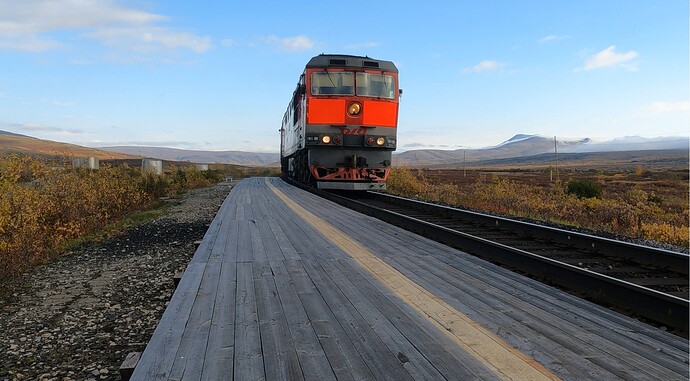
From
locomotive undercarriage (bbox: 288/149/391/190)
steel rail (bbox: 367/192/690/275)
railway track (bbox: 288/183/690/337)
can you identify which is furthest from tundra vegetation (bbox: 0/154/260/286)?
steel rail (bbox: 367/192/690/275)

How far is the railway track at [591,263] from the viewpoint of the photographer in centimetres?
354

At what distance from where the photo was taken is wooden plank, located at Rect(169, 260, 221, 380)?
2.54 m

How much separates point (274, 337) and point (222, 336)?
0.36 m

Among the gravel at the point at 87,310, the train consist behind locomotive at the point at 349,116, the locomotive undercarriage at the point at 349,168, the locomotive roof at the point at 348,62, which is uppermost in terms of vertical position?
the locomotive roof at the point at 348,62

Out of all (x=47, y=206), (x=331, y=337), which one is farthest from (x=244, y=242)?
(x=47, y=206)

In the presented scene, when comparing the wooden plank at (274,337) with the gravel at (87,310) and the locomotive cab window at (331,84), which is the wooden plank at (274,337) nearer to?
the gravel at (87,310)

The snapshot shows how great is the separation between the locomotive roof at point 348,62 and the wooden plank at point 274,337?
37.3ft

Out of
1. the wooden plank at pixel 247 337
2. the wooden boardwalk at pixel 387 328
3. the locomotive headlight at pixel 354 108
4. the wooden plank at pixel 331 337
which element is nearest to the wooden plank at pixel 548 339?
the wooden boardwalk at pixel 387 328

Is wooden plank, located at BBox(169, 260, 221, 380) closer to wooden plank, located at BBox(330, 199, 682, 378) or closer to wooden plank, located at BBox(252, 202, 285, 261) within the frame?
wooden plank, located at BBox(252, 202, 285, 261)

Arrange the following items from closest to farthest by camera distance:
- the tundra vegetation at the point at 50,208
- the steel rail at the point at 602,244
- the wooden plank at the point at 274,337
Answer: the wooden plank at the point at 274,337, the steel rail at the point at 602,244, the tundra vegetation at the point at 50,208

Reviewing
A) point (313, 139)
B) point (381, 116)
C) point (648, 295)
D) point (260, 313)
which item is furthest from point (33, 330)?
point (381, 116)

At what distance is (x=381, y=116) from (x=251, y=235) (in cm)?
871

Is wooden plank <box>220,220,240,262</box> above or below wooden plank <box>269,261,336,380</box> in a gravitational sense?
above

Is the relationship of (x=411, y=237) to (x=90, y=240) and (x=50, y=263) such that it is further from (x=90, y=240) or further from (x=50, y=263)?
(x=90, y=240)
